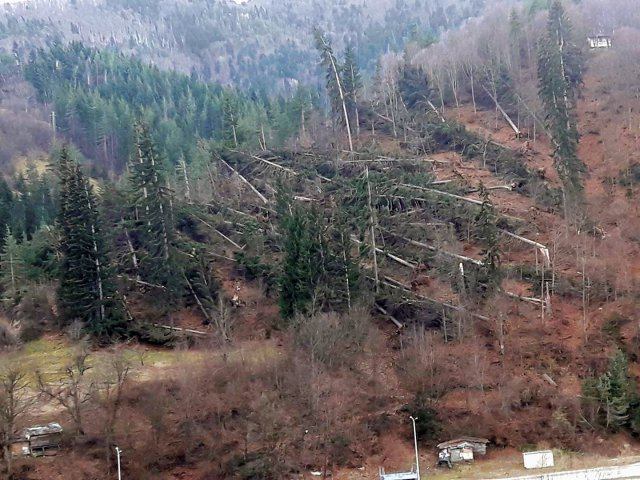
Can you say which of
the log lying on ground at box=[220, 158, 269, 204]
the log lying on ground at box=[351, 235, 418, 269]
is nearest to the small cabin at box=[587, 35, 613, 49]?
the log lying on ground at box=[220, 158, 269, 204]

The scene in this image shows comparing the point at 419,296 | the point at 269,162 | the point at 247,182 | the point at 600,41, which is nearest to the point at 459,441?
the point at 419,296

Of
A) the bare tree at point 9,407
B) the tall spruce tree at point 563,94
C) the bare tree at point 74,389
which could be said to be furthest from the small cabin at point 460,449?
the bare tree at point 9,407

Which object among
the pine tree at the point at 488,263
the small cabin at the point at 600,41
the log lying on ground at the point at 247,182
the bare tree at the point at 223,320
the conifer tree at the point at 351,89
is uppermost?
the small cabin at the point at 600,41

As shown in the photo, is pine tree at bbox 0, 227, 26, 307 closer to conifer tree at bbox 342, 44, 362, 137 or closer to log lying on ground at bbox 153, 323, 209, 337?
log lying on ground at bbox 153, 323, 209, 337

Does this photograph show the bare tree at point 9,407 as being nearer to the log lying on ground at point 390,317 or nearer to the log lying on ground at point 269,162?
the log lying on ground at point 390,317

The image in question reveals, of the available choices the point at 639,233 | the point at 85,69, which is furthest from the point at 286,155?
the point at 85,69

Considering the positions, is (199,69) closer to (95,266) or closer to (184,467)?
(95,266)

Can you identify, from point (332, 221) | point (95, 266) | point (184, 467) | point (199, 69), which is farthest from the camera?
point (199, 69)
